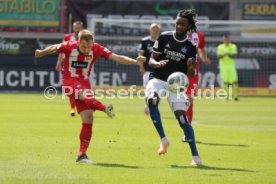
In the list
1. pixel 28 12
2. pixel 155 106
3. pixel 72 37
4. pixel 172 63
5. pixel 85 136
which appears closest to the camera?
pixel 85 136

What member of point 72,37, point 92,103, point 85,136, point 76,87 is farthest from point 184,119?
point 72,37

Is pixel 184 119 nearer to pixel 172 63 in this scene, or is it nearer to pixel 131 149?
pixel 172 63

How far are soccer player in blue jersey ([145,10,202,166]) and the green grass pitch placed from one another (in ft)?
2.41

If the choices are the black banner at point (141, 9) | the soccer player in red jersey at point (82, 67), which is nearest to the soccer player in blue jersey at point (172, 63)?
the soccer player in red jersey at point (82, 67)

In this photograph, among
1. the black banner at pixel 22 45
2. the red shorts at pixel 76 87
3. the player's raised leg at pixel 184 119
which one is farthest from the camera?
the black banner at pixel 22 45

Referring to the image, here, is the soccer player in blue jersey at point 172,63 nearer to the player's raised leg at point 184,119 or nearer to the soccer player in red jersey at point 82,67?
the player's raised leg at point 184,119

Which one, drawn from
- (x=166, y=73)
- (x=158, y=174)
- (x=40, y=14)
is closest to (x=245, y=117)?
(x=166, y=73)

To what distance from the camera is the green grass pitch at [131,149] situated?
10.7m

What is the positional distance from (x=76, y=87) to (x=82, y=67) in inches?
13.3

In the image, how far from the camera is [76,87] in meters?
12.6

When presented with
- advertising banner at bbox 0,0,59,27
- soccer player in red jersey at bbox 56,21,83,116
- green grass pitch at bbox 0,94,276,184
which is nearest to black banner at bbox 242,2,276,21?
advertising banner at bbox 0,0,59,27

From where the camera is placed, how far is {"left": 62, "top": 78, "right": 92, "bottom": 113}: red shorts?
490 inches

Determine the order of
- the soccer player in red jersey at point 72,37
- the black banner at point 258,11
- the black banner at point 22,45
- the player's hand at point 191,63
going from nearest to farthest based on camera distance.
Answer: the player's hand at point 191,63 < the soccer player in red jersey at point 72,37 < the black banner at point 22,45 < the black banner at point 258,11

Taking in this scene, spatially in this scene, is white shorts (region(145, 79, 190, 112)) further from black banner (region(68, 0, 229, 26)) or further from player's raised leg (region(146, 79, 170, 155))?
black banner (region(68, 0, 229, 26))
